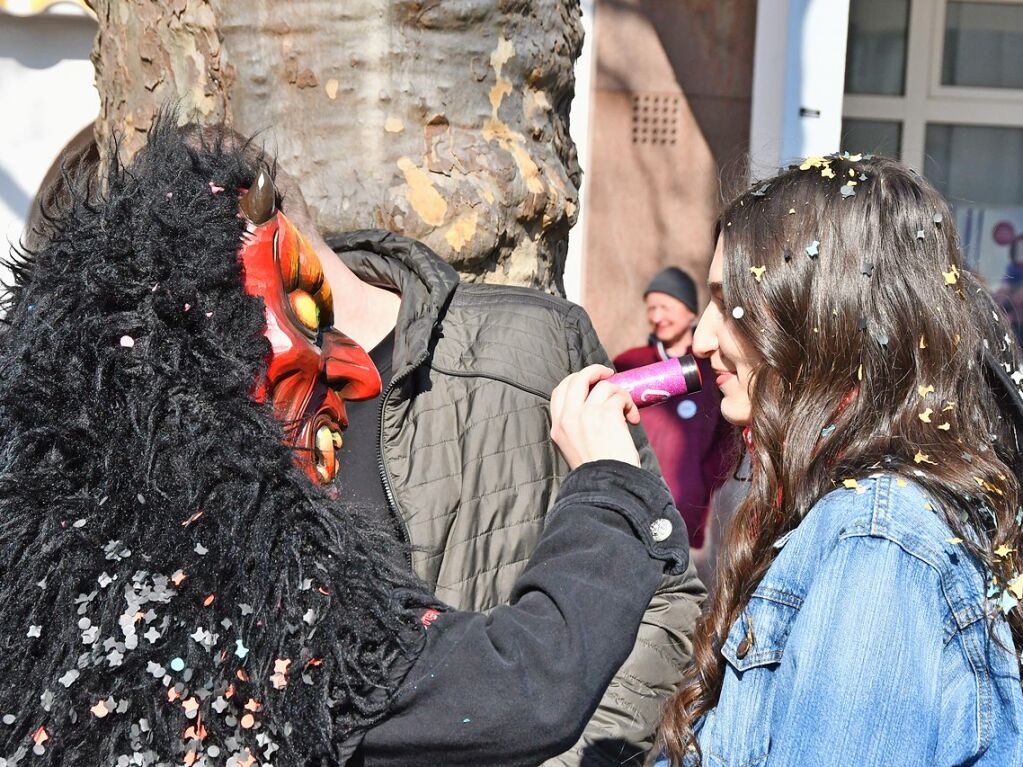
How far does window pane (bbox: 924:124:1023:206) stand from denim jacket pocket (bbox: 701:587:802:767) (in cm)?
617

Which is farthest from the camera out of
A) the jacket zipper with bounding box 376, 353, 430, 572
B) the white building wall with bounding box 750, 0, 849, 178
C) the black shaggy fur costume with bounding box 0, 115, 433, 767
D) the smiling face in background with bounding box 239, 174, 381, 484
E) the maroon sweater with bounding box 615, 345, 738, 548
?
the white building wall with bounding box 750, 0, 849, 178

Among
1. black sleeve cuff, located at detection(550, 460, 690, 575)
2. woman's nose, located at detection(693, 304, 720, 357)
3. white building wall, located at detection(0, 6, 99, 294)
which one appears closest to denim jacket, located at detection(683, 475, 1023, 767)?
black sleeve cuff, located at detection(550, 460, 690, 575)

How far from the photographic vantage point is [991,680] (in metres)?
1.37

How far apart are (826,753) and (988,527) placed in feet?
1.25

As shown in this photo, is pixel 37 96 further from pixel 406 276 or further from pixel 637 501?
pixel 637 501

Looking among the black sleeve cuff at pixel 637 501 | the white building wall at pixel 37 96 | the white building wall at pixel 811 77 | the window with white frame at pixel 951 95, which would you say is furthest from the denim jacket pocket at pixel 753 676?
the window with white frame at pixel 951 95

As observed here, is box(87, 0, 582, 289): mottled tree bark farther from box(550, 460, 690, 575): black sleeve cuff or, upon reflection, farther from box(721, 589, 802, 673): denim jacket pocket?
box(721, 589, 802, 673): denim jacket pocket

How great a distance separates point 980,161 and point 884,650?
6527mm

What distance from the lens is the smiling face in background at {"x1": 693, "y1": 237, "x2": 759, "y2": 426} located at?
1.61m

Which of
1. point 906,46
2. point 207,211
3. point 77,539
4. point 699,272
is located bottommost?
point 699,272

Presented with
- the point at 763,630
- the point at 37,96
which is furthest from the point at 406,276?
the point at 37,96

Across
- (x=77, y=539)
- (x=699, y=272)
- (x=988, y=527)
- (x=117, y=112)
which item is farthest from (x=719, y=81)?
(x=77, y=539)

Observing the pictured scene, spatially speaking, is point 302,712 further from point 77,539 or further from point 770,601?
point 770,601

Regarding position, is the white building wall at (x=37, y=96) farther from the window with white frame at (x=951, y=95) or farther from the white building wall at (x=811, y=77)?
the window with white frame at (x=951, y=95)
